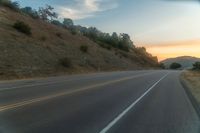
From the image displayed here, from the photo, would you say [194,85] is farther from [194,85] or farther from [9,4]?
[9,4]

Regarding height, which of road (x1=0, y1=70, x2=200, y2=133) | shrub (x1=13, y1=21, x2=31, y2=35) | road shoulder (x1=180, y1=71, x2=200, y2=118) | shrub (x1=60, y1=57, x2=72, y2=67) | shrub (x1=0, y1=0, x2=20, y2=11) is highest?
shrub (x1=0, y1=0, x2=20, y2=11)

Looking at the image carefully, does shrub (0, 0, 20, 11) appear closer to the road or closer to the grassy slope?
the grassy slope

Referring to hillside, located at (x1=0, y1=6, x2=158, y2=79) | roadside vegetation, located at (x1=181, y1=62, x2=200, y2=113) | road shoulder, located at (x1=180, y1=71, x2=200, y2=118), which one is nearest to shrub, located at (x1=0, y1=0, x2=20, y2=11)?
hillside, located at (x1=0, y1=6, x2=158, y2=79)

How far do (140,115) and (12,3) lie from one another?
2807 inches

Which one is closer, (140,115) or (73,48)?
(140,115)

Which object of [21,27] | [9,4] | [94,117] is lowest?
[94,117]

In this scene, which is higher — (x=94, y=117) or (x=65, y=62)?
(x=65, y=62)

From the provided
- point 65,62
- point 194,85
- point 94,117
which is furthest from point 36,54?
point 94,117

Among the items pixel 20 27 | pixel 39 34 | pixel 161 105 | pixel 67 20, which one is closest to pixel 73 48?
pixel 39 34

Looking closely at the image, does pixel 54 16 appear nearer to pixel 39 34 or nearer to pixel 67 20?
pixel 67 20

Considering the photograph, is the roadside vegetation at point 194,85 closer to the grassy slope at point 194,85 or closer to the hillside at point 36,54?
the grassy slope at point 194,85

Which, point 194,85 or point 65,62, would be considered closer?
point 194,85

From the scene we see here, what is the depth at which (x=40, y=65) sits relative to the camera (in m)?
50.7

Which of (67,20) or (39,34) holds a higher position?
(67,20)
